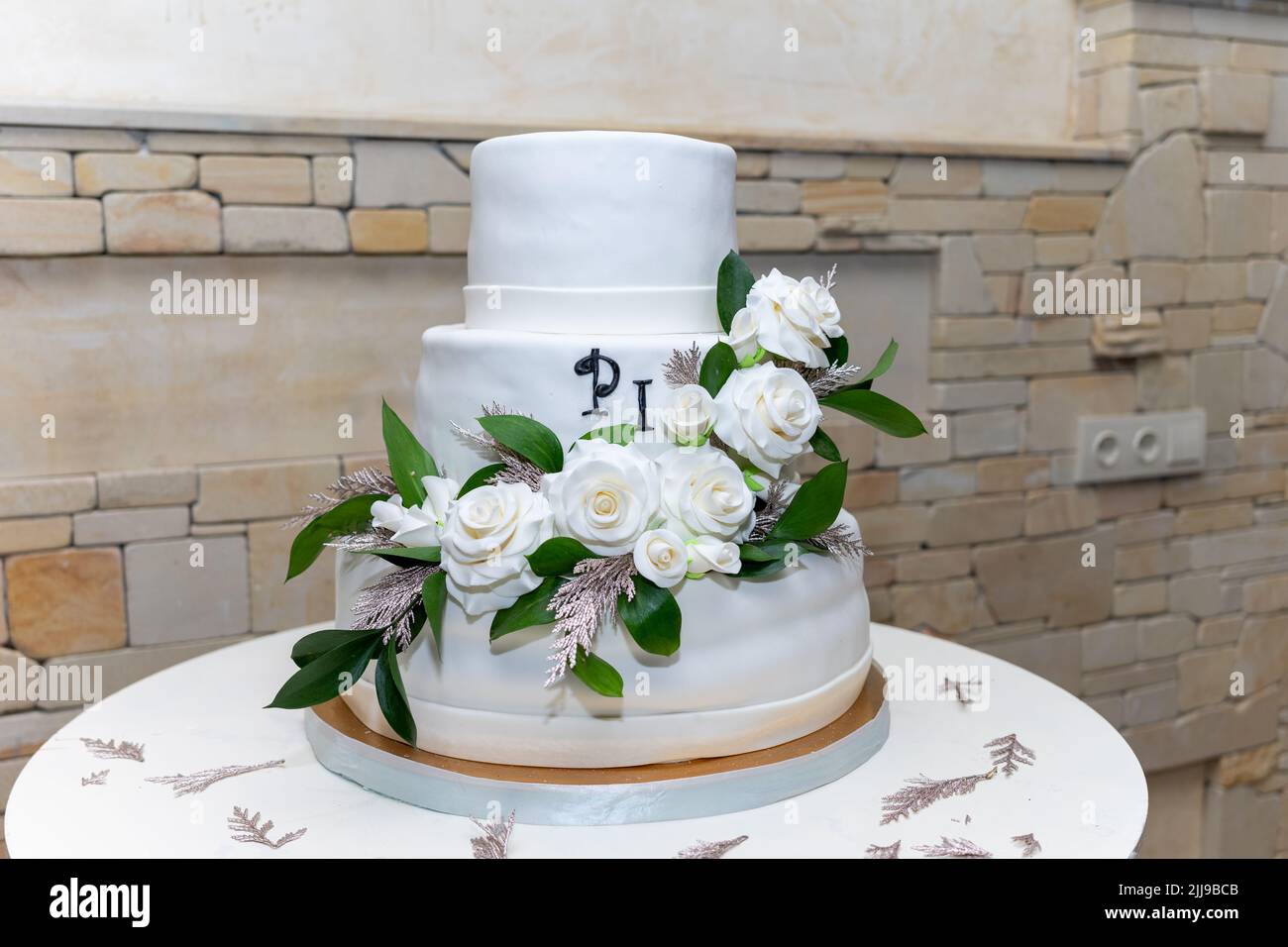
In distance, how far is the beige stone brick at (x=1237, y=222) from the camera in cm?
266

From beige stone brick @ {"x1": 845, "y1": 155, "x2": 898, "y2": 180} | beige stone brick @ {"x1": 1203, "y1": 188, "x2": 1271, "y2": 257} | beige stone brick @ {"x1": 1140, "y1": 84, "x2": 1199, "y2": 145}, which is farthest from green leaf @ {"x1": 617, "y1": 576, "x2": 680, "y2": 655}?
beige stone brick @ {"x1": 1203, "y1": 188, "x2": 1271, "y2": 257}

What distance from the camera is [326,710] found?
1336 mm

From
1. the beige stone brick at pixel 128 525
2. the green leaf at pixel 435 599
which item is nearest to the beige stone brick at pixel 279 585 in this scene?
the beige stone brick at pixel 128 525

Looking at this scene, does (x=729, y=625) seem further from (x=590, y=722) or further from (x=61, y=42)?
(x=61, y=42)

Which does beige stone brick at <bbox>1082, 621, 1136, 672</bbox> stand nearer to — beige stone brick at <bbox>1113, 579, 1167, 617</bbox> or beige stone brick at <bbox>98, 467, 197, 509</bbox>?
beige stone brick at <bbox>1113, 579, 1167, 617</bbox>

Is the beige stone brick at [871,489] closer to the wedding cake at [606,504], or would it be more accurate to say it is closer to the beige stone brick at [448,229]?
the beige stone brick at [448,229]

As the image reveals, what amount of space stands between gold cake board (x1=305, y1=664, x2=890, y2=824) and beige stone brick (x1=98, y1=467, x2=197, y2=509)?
887 mm

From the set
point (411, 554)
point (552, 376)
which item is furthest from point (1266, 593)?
→ point (411, 554)

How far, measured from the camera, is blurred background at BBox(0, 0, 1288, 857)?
1914 millimetres

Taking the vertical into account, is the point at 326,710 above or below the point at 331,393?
below

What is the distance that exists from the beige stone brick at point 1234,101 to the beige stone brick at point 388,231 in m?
1.79
